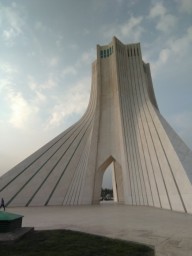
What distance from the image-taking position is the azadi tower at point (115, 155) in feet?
34.1

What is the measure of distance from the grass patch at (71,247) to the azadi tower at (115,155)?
548 centimetres

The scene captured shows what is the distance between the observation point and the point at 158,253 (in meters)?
2.97

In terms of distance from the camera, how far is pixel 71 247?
3.20 m

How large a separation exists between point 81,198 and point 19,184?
345 centimetres

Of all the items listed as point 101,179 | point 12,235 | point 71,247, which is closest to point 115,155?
point 101,179

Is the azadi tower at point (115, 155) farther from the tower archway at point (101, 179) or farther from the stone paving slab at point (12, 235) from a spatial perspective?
the stone paving slab at point (12, 235)

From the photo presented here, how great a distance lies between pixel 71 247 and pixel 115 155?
36.7 feet

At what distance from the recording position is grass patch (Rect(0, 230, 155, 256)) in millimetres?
2916

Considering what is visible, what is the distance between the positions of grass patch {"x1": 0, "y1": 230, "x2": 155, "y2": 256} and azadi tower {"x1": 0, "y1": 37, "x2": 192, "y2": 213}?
5.48 m

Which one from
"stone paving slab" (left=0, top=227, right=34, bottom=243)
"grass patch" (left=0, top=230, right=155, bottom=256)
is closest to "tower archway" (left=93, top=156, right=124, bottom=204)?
"stone paving slab" (left=0, top=227, right=34, bottom=243)

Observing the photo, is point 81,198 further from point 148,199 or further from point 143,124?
point 143,124

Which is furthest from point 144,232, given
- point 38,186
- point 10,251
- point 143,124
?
point 143,124

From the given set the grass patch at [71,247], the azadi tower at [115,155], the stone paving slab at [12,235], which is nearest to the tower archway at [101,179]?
the azadi tower at [115,155]

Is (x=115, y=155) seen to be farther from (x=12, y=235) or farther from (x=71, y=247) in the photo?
(x=71, y=247)
